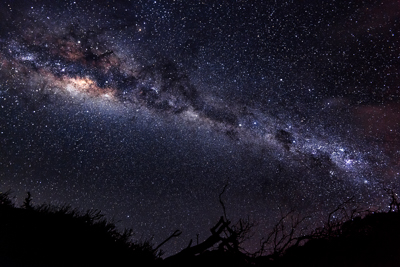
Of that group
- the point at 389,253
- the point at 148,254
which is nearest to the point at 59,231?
the point at 148,254

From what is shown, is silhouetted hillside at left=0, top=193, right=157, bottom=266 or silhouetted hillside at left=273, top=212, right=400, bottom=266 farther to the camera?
silhouetted hillside at left=273, top=212, right=400, bottom=266

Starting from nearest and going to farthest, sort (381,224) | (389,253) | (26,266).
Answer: (26,266), (389,253), (381,224)

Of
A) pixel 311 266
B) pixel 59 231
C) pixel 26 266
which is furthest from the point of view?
pixel 311 266

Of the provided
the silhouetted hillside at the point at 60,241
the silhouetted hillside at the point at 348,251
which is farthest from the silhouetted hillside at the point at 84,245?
the silhouetted hillside at the point at 348,251

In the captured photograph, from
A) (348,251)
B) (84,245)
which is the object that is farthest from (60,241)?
(348,251)

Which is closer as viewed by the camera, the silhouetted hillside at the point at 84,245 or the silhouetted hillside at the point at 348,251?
the silhouetted hillside at the point at 84,245

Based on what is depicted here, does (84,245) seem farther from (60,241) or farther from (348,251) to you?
(348,251)

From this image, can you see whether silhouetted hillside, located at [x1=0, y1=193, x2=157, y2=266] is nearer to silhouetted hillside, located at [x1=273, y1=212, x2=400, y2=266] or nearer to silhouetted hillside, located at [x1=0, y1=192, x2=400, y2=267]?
silhouetted hillside, located at [x1=0, y1=192, x2=400, y2=267]

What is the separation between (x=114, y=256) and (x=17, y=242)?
1.77m

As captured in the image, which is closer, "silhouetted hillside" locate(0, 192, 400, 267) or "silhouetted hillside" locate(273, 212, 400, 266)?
"silhouetted hillside" locate(0, 192, 400, 267)

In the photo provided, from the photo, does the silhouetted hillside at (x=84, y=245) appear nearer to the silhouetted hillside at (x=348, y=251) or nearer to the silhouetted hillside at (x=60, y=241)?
the silhouetted hillside at (x=60, y=241)

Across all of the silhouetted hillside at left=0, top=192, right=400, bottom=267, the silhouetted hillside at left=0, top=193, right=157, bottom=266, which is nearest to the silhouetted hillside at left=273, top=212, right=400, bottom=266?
the silhouetted hillside at left=0, top=192, right=400, bottom=267

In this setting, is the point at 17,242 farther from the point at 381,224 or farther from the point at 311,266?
the point at 381,224

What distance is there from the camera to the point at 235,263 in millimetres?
4977
